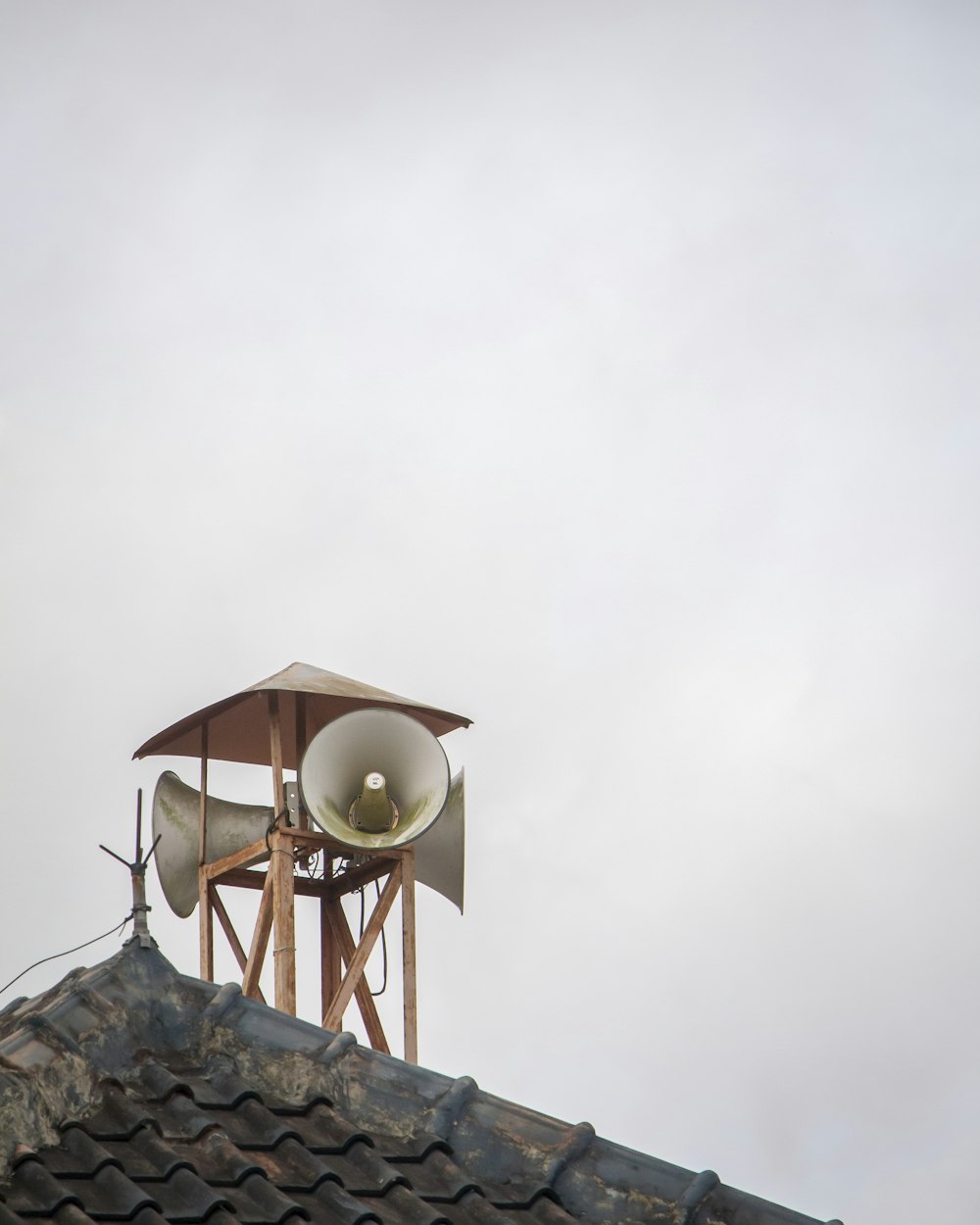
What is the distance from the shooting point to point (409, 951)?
37.2 feet

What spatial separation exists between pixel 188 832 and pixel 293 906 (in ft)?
5.29

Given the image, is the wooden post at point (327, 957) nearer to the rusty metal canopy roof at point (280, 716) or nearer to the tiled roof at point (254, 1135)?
the rusty metal canopy roof at point (280, 716)

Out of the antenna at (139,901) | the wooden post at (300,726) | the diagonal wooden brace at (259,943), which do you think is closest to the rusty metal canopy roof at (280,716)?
the wooden post at (300,726)

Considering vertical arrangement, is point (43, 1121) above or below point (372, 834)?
above

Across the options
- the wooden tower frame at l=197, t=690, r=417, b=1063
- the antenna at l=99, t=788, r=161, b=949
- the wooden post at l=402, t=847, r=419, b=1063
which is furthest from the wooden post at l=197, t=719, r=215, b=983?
the antenna at l=99, t=788, r=161, b=949

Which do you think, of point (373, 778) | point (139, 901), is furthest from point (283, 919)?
point (139, 901)

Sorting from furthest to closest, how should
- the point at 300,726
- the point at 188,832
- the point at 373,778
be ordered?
the point at 188,832
the point at 300,726
the point at 373,778

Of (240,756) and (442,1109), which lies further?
(240,756)

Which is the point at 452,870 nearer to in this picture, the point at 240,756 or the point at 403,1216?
the point at 240,756

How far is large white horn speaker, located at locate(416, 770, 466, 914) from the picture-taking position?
41.2 feet

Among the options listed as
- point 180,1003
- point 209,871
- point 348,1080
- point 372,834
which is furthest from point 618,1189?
point 209,871

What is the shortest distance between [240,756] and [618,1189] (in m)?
7.90

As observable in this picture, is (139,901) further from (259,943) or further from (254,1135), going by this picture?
(259,943)

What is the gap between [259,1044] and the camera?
5.08 metres
